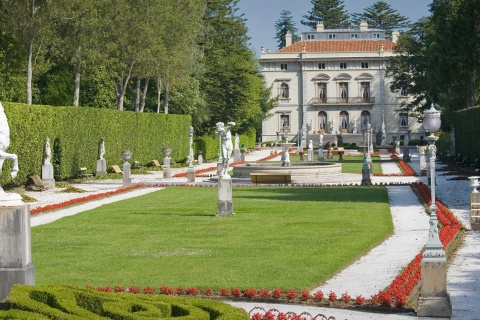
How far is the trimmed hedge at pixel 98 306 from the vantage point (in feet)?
32.0

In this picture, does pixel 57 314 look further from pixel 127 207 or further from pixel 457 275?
pixel 127 207

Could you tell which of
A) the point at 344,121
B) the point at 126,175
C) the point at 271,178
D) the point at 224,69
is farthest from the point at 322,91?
the point at 126,175

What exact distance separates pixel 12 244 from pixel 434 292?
5.06 metres

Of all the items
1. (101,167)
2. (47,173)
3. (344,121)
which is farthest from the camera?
(344,121)

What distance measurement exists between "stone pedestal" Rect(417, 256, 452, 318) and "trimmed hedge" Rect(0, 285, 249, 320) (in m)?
2.81

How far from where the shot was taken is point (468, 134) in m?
49.8

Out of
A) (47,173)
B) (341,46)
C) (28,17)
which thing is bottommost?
(47,173)

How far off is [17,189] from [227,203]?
41.8ft

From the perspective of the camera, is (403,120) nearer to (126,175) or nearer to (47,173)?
(126,175)

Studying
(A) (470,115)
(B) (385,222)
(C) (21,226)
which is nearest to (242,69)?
(A) (470,115)

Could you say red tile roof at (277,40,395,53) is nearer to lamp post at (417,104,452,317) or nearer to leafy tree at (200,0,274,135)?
leafy tree at (200,0,274,135)

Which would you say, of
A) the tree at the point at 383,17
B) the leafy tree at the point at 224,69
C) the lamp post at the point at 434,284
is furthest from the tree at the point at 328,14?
the lamp post at the point at 434,284

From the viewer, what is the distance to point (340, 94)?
112250mm

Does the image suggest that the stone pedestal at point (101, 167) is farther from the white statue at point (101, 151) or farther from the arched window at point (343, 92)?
the arched window at point (343, 92)
